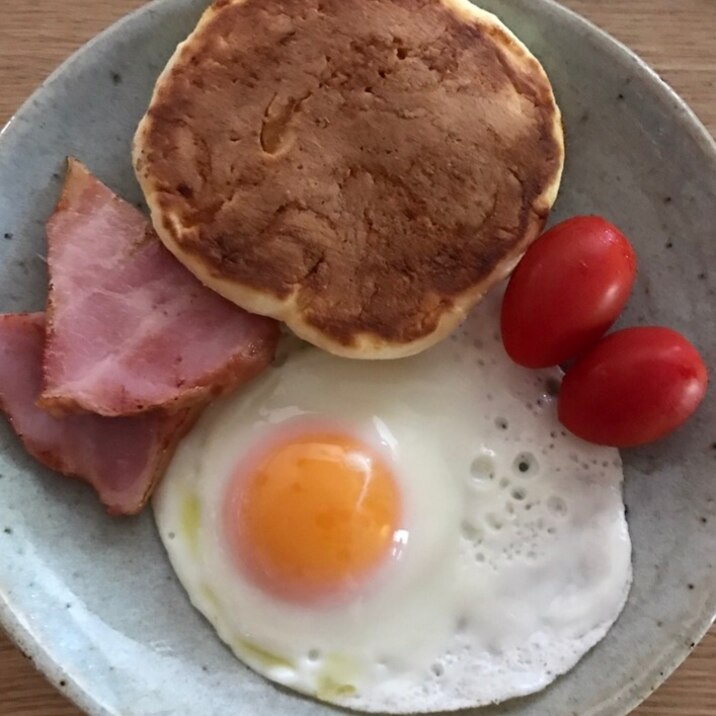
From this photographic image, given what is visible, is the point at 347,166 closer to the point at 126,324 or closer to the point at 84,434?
the point at 126,324

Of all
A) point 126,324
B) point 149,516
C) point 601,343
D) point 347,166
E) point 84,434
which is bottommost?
point 149,516

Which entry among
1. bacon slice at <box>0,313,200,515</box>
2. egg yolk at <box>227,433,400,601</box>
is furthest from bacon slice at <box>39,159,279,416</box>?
egg yolk at <box>227,433,400,601</box>

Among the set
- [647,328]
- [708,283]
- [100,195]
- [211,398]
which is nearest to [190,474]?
[211,398]

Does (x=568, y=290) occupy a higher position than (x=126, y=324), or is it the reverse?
(x=568, y=290)

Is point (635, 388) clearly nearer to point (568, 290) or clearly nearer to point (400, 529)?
point (568, 290)

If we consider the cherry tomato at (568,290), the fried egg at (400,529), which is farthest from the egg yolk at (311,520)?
the cherry tomato at (568,290)

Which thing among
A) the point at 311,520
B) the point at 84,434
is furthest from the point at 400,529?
the point at 84,434
